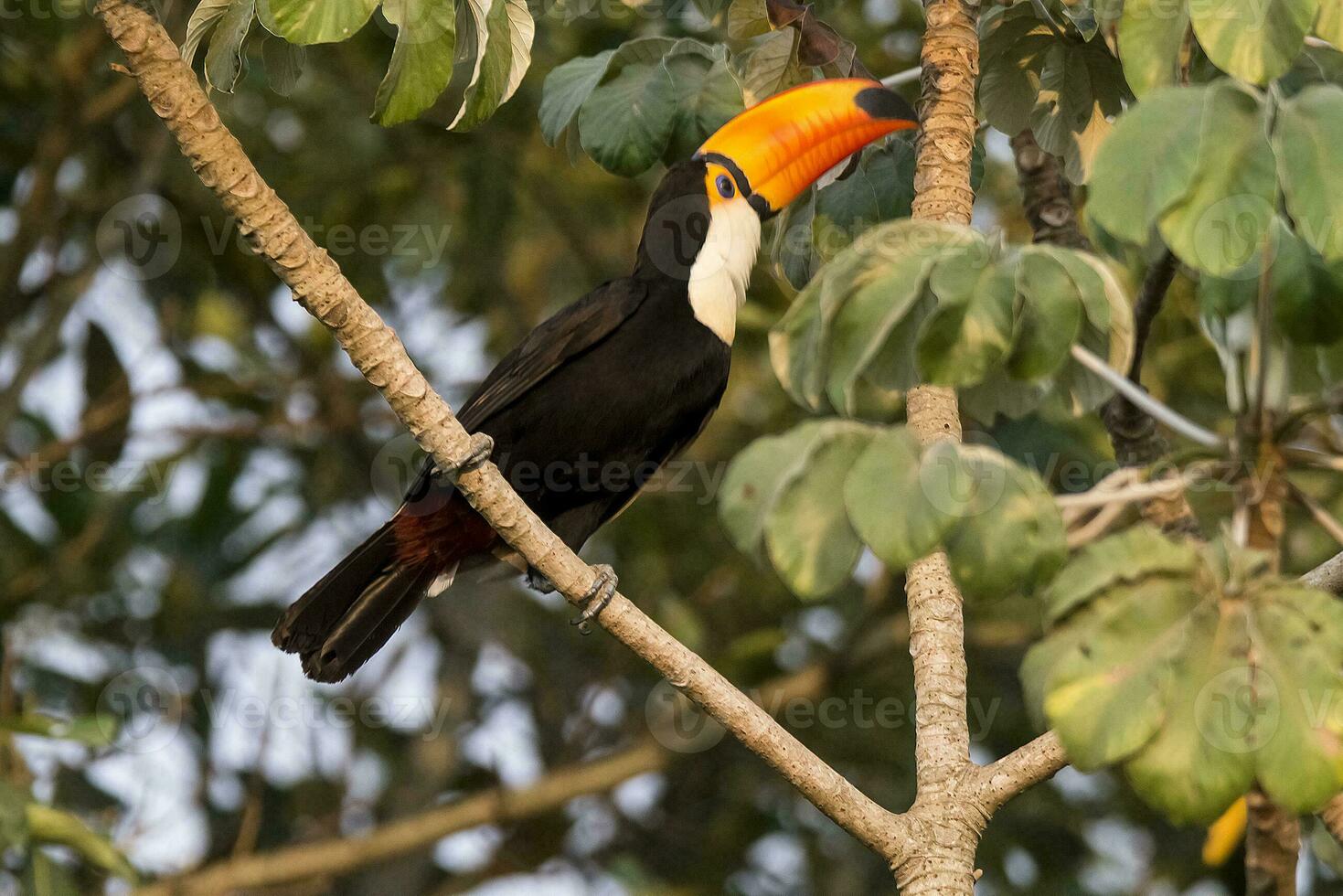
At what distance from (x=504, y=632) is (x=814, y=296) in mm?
3570

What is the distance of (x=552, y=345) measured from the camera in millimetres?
3662

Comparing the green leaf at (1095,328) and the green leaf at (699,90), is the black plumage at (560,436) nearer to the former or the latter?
the green leaf at (699,90)

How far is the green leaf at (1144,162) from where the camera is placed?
168 cm

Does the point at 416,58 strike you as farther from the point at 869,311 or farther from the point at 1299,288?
the point at 1299,288

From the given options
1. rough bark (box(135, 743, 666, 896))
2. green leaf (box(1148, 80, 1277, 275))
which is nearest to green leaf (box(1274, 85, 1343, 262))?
green leaf (box(1148, 80, 1277, 275))

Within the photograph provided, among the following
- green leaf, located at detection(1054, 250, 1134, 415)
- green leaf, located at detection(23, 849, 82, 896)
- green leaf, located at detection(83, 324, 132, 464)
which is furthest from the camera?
green leaf, located at detection(83, 324, 132, 464)

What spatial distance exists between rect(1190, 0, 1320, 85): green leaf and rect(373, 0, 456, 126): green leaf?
94cm

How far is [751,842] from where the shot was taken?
5.71 m

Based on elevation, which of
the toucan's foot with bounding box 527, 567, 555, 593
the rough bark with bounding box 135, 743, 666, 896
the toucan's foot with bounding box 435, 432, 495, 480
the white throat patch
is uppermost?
the white throat patch

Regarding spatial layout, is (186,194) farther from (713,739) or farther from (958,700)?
(958,700)

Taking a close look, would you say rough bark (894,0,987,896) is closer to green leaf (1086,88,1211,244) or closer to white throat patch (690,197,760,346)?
green leaf (1086,88,1211,244)

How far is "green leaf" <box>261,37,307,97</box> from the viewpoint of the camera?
267 cm

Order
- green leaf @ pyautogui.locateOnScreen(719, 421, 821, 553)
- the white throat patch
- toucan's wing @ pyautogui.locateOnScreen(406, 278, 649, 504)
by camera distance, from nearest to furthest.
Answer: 1. green leaf @ pyautogui.locateOnScreen(719, 421, 821, 553)
2. toucan's wing @ pyautogui.locateOnScreen(406, 278, 649, 504)
3. the white throat patch

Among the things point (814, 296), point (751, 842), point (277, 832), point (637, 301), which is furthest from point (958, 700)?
point (277, 832)
